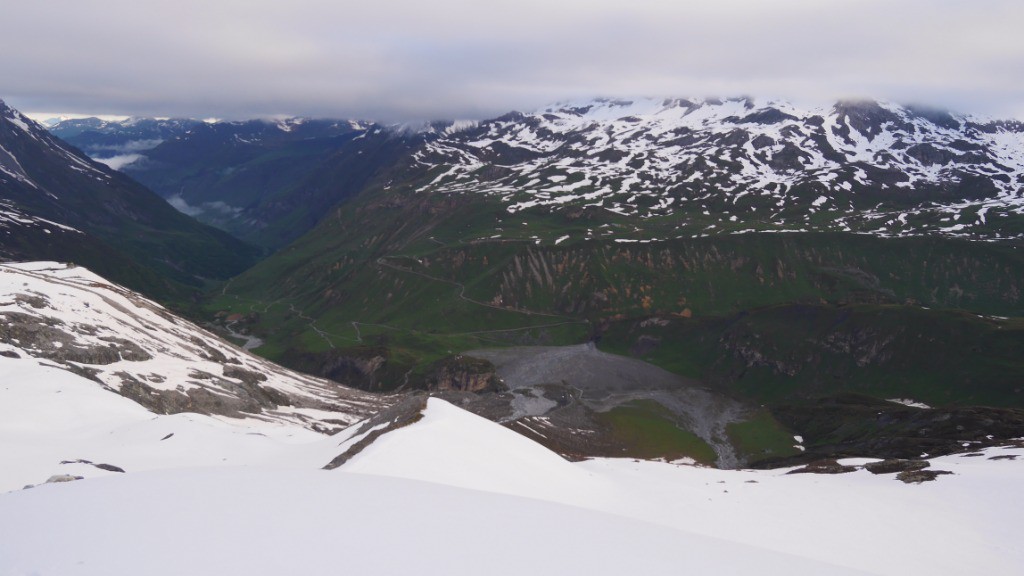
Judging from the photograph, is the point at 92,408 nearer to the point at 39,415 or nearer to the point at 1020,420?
the point at 39,415

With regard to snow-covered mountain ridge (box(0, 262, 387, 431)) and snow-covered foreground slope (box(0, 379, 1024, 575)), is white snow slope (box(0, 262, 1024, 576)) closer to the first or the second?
snow-covered foreground slope (box(0, 379, 1024, 575))

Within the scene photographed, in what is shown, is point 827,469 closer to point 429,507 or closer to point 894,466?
point 894,466

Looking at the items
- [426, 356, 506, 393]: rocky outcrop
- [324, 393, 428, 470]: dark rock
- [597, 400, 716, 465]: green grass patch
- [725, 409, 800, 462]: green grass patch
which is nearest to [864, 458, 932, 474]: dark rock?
[324, 393, 428, 470]: dark rock

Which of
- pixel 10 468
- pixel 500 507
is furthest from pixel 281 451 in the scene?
pixel 500 507

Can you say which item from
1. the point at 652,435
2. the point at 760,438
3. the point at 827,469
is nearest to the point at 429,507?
the point at 827,469

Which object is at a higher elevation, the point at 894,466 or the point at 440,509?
the point at 440,509

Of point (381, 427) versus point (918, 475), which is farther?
point (918, 475)
